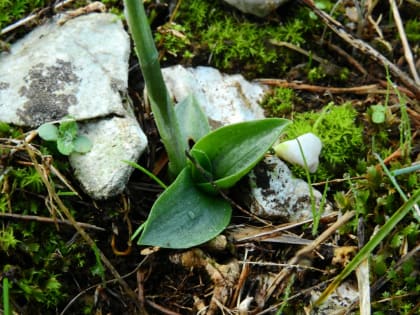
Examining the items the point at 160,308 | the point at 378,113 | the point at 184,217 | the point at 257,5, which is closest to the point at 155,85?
the point at 184,217

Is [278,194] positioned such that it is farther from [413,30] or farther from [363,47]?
[413,30]

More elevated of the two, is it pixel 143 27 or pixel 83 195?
pixel 143 27

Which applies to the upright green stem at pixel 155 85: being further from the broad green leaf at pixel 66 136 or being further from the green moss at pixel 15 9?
the green moss at pixel 15 9

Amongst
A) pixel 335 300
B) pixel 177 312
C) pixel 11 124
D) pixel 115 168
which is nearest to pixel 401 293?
pixel 335 300

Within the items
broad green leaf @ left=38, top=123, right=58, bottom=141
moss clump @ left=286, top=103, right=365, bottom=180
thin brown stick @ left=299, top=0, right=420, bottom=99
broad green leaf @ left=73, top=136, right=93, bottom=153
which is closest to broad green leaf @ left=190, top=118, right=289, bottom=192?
moss clump @ left=286, top=103, right=365, bottom=180

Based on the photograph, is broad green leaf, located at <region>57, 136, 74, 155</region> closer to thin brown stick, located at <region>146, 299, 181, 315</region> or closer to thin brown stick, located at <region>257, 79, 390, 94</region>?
thin brown stick, located at <region>146, 299, 181, 315</region>

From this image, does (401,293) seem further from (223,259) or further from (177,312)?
(177,312)
